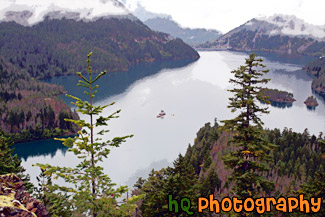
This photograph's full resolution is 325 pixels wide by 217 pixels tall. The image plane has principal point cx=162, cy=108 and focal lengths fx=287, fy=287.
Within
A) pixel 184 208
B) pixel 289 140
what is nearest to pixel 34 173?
pixel 184 208

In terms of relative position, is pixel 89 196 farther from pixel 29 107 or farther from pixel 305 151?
pixel 29 107

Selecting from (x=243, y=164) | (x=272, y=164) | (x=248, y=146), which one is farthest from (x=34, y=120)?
(x=248, y=146)

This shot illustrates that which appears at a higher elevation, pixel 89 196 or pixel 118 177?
pixel 89 196

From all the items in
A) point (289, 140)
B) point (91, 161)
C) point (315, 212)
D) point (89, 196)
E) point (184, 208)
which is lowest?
point (289, 140)

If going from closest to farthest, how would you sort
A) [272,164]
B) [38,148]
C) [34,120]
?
[272,164] < [38,148] < [34,120]

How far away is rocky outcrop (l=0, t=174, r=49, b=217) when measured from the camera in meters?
17.9

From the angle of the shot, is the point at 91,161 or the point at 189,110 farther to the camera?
the point at 189,110

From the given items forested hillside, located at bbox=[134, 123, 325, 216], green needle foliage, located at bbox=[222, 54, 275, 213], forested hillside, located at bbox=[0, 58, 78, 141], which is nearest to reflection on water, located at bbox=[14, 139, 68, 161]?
forested hillside, located at bbox=[0, 58, 78, 141]

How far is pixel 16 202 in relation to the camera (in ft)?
62.3

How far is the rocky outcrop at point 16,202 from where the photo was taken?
1791 centimetres

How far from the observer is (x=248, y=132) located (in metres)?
27.2

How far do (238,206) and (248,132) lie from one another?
7.42 metres

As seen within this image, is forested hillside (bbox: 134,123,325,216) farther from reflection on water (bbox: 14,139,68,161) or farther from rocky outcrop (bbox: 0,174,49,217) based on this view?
reflection on water (bbox: 14,139,68,161)

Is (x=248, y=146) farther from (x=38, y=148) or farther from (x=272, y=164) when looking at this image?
(x=38, y=148)
